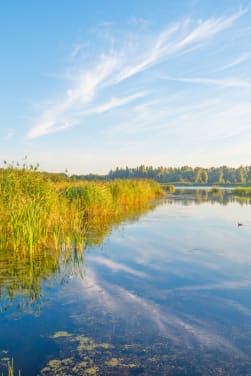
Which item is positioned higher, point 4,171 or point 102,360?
point 4,171

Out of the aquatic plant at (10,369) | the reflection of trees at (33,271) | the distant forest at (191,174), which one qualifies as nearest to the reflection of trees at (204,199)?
the reflection of trees at (33,271)

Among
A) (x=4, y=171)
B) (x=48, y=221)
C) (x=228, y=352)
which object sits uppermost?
(x=4, y=171)

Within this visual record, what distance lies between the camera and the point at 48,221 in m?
11.1

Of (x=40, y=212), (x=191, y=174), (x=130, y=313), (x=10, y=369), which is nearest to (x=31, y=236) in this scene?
(x=40, y=212)

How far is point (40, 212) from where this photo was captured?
997 cm

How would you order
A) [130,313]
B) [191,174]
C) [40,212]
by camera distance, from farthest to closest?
[191,174]
[40,212]
[130,313]

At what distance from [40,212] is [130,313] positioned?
4.98 metres

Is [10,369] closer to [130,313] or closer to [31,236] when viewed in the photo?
[130,313]

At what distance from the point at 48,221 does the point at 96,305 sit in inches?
208

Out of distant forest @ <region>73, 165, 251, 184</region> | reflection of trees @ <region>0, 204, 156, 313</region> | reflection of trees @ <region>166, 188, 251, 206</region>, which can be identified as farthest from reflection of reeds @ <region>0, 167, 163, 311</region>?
distant forest @ <region>73, 165, 251, 184</region>

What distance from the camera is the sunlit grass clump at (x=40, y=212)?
360 inches

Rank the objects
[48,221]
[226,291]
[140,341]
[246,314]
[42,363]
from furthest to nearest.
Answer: [48,221]
[226,291]
[246,314]
[140,341]
[42,363]

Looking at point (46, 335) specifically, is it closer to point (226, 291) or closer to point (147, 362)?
point (147, 362)

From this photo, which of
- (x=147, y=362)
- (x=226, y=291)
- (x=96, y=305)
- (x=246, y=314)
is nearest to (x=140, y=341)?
(x=147, y=362)
